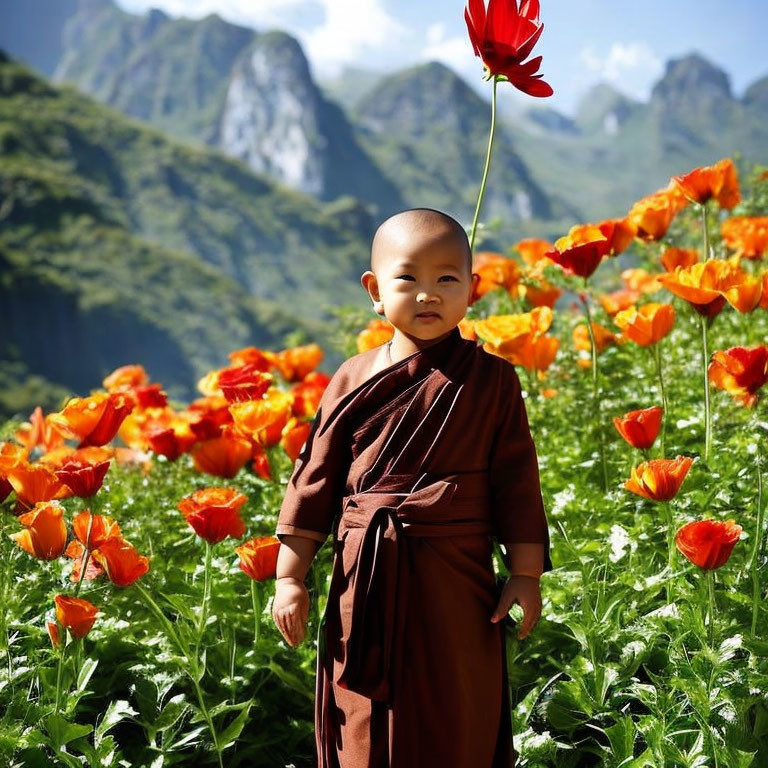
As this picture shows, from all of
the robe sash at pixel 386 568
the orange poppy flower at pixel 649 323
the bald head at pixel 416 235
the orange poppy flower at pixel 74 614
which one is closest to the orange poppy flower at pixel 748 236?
the orange poppy flower at pixel 649 323

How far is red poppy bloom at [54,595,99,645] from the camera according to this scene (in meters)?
1.58

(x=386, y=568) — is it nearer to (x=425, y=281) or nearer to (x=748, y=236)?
(x=425, y=281)

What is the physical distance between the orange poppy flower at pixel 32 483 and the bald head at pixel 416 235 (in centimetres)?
84

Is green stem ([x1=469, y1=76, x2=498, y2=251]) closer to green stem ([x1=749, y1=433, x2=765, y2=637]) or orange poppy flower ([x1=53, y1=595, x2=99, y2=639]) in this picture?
green stem ([x1=749, y1=433, x2=765, y2=637])

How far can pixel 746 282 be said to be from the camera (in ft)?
6.76

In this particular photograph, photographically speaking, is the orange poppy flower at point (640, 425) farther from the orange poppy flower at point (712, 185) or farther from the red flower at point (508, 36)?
the orange poppy flower at point (712, 185)

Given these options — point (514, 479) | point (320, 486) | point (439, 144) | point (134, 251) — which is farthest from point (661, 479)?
point (439, 144)

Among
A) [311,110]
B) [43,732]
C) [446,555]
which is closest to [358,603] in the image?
[446,555]

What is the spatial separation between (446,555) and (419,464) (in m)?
0.15

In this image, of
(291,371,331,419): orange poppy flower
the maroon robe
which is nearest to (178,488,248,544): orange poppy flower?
the maroon robe

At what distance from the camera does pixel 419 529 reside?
1438 millimetres

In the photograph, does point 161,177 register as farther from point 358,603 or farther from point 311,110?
point 358,603

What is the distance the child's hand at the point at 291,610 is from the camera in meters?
1.51

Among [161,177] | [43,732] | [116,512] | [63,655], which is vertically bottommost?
[43,732]
